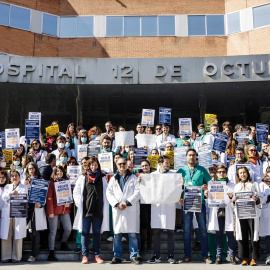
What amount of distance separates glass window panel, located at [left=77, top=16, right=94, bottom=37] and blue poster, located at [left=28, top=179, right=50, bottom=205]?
16566 millimetres

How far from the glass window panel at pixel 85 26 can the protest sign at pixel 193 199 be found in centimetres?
1717

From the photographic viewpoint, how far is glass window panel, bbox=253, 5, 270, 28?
21.9 meters

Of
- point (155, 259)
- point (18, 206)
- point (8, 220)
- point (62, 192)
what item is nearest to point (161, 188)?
point (155, 259)

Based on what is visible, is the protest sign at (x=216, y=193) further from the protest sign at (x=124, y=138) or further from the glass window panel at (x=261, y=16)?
the glass window panel at (x=261, y=16)

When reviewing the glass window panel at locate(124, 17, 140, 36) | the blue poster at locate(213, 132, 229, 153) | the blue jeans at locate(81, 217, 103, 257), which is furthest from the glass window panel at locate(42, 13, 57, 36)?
the blue jeans at locate(81, 217, 103, 257)

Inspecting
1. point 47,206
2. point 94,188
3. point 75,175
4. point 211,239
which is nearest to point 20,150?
point 75,175

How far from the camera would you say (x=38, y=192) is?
8023 mm

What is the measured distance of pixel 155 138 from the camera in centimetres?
1151

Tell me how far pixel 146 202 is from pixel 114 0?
18.4m

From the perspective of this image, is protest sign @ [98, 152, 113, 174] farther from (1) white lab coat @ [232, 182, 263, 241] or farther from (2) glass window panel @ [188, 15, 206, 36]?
(2) glass window panel @ [188, 15, 206, 36]

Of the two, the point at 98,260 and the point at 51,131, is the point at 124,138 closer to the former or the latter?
the point at 51,131

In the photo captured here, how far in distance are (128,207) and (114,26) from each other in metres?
17.3

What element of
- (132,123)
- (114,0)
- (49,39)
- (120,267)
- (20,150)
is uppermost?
(114,0)

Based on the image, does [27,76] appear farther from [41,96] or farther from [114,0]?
[114,0]
